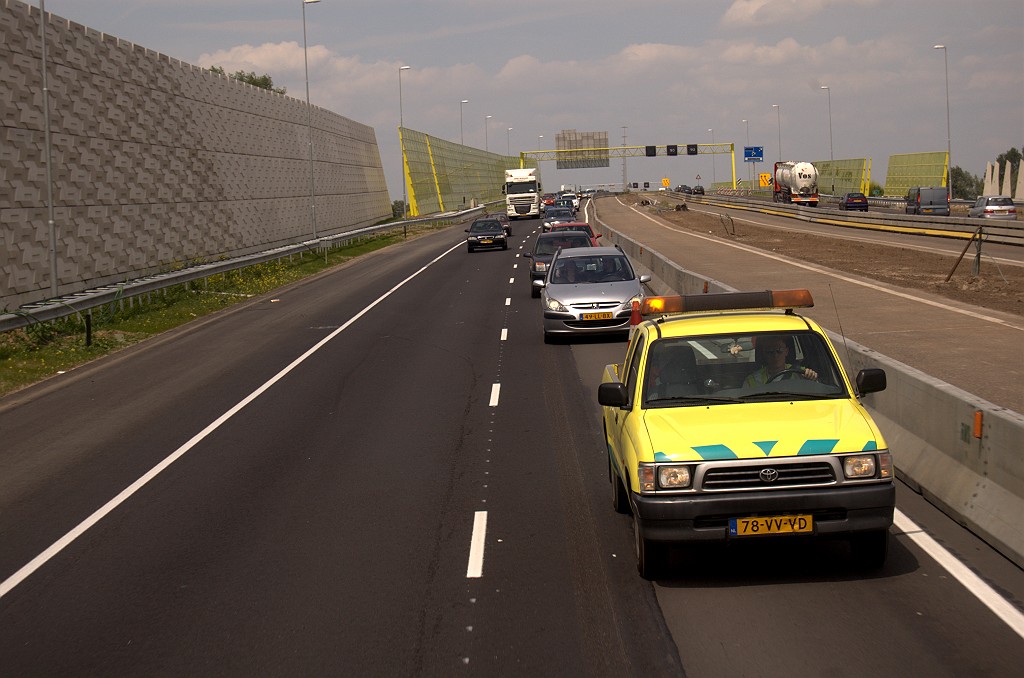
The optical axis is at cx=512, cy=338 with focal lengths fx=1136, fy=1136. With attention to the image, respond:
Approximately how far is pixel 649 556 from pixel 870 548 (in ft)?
4.78

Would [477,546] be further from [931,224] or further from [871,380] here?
[931,224]

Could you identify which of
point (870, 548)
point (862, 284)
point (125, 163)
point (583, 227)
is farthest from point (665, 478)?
point (583, 227)

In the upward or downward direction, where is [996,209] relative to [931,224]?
upward

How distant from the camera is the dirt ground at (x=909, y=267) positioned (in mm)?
27922

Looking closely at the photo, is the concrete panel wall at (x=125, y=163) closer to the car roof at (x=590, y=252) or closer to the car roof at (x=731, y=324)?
the car roof at (x=590, y=252)

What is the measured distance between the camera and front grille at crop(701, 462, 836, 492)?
714cm

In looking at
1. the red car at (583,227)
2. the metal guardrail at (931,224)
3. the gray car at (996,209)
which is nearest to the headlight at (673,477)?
the metal guardrail at (931,224)

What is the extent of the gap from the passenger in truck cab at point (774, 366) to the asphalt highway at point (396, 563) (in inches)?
49.0

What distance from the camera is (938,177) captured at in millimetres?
78812

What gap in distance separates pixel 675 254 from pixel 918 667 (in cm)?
3937

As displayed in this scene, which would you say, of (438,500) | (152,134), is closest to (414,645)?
(438,500)

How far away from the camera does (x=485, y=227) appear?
180 ft

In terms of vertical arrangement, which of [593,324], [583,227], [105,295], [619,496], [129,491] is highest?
[583,227]

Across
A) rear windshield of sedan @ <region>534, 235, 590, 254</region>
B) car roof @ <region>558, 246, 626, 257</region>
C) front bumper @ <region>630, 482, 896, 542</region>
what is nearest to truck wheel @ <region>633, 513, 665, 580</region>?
front bumper @ <region>630, 482, 896, 542</region>
